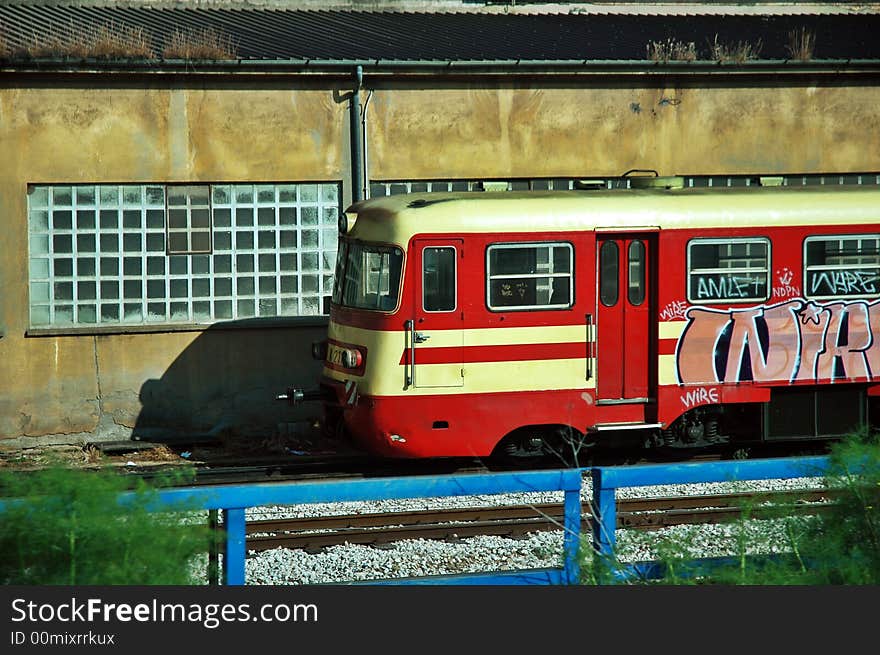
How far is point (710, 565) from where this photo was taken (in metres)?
6.29

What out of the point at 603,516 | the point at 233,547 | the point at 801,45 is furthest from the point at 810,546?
the point at 801,45

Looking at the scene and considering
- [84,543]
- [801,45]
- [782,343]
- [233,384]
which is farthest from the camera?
[801,45]

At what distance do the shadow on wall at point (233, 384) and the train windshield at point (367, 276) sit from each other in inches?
108

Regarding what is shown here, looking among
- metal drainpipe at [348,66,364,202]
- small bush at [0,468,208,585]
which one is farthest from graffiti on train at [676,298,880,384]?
small bush at [0,468,208,585]

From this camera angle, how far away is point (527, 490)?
21.0ft

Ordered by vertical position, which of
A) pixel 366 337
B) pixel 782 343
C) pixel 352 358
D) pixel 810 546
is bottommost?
pixel 810 546

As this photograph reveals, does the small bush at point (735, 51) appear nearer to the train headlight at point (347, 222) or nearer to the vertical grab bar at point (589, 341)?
the vertical grab bar at point (589, 341)

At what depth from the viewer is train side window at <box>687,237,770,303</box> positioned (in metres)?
12.5

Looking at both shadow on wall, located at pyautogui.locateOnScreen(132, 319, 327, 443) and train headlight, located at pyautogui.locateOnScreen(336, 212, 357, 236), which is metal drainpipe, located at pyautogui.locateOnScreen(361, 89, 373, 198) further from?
train headlight, located at pyautogui.locateOnScreen(336, 212, 357, 236)

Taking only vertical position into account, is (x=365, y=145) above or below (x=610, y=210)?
above

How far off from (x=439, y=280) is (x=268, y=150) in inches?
175

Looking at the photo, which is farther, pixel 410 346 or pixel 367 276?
pixel 367 276

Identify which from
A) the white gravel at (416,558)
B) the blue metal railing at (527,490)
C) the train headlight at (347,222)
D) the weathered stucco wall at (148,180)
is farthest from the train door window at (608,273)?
the blue metal railing at (527,490)

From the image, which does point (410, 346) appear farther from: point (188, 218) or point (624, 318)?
point (188, 218)
